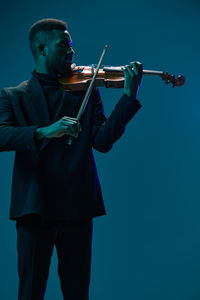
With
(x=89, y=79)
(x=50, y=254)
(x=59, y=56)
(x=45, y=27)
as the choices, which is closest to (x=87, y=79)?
(x=89, y=79)

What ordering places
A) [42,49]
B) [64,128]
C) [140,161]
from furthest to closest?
[140,161] < [42,49] < [64,128]

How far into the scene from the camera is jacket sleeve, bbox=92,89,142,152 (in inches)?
46.7

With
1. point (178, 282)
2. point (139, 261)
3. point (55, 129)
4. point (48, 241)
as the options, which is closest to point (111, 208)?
point (139, 261)

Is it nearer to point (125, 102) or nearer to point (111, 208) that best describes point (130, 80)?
point (125, 102)

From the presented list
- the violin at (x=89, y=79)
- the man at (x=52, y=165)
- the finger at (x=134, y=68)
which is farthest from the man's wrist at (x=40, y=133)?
the finger at (x=134, y=68)

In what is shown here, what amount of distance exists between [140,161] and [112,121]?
0.80 m

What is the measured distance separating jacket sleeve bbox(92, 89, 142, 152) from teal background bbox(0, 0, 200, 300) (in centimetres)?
68

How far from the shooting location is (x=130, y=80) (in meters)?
1.18

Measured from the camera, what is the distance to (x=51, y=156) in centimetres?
120

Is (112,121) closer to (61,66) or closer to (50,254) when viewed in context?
(61,66)

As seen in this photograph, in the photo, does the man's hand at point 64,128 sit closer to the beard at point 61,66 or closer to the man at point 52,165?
the man at point 52,165

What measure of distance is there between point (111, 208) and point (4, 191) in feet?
1.67

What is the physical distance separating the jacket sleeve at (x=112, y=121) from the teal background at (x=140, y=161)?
0.68 metres

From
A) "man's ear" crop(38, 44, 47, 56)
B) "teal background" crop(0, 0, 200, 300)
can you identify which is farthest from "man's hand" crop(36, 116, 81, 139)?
"teal background" crop(0, 0, 200, 300)
